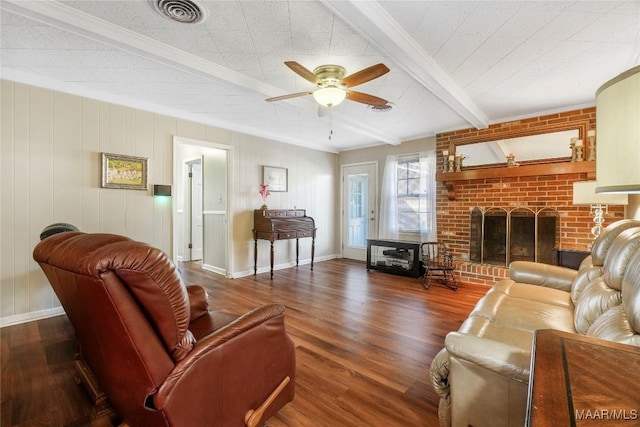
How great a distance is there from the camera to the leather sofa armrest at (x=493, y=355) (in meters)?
1.10

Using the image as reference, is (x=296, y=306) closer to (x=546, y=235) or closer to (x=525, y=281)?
(x=525, y=281)

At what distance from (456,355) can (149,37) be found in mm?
2827

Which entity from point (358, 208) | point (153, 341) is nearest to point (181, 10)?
point (153, 341)

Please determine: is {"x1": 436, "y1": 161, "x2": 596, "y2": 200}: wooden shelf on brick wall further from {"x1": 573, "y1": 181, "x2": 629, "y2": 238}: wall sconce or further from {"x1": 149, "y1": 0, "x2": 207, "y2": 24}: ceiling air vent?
{"x1": 149, "y1": 0, "x2": 207, "y2": 24}: ceiling air vent

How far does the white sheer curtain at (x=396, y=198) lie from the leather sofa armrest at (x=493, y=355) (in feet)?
12.5

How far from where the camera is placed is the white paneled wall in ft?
9.09

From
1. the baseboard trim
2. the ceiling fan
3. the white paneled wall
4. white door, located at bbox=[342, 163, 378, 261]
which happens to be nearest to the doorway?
the baseboard trim

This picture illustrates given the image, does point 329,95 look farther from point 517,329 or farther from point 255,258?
point 255,258

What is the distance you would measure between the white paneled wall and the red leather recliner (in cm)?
221

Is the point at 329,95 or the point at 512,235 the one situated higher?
the point at 329,95

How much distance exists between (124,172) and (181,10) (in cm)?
224

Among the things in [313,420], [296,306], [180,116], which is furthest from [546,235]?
[180,116]

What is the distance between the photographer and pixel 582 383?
0.67 metres

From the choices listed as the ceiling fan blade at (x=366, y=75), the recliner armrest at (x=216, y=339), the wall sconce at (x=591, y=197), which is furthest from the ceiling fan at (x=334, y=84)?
the wall sconce at (x=591, y=197)
